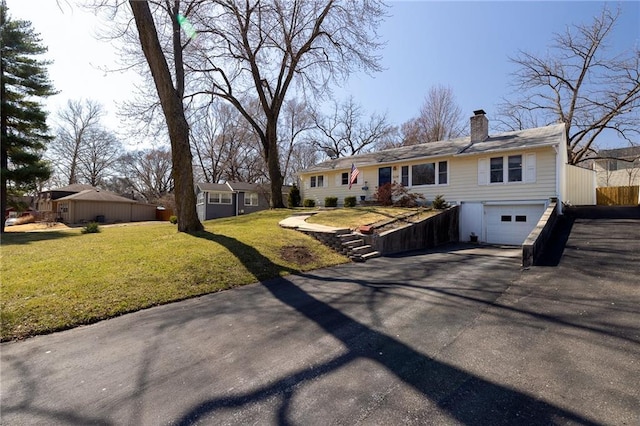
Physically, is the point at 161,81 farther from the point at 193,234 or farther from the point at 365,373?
the point at 365,373

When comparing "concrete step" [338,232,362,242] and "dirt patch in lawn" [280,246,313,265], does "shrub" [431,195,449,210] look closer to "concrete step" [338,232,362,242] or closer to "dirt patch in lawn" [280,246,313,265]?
"concrete step" [338,232,362,242]

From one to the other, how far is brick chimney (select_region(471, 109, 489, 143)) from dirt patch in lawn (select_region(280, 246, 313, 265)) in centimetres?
1198

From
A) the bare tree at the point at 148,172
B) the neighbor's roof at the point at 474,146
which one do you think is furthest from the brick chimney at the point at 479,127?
the bare tree at the point at 148,172

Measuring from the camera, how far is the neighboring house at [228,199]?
27969 millimetres

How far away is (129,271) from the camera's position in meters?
6.21

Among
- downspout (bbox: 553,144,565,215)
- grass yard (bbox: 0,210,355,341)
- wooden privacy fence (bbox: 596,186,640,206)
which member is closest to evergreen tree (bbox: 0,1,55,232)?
grass yard (bbox: 0,210,355,341)

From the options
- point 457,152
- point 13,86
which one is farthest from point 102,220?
point 457,152

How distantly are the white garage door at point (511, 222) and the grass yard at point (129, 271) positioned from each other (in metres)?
8.82

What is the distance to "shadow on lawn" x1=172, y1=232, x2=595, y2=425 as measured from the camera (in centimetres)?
229

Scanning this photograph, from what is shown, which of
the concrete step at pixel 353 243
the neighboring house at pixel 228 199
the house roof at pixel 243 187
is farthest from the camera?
the house roof at pixel 243 187

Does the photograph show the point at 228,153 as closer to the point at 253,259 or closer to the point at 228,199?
the point at 228,199

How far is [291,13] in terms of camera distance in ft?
56.2

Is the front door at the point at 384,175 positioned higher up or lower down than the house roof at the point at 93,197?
higher up

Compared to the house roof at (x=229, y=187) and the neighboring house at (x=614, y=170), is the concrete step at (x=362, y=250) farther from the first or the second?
the neighboring house at (x=614, y=170)
